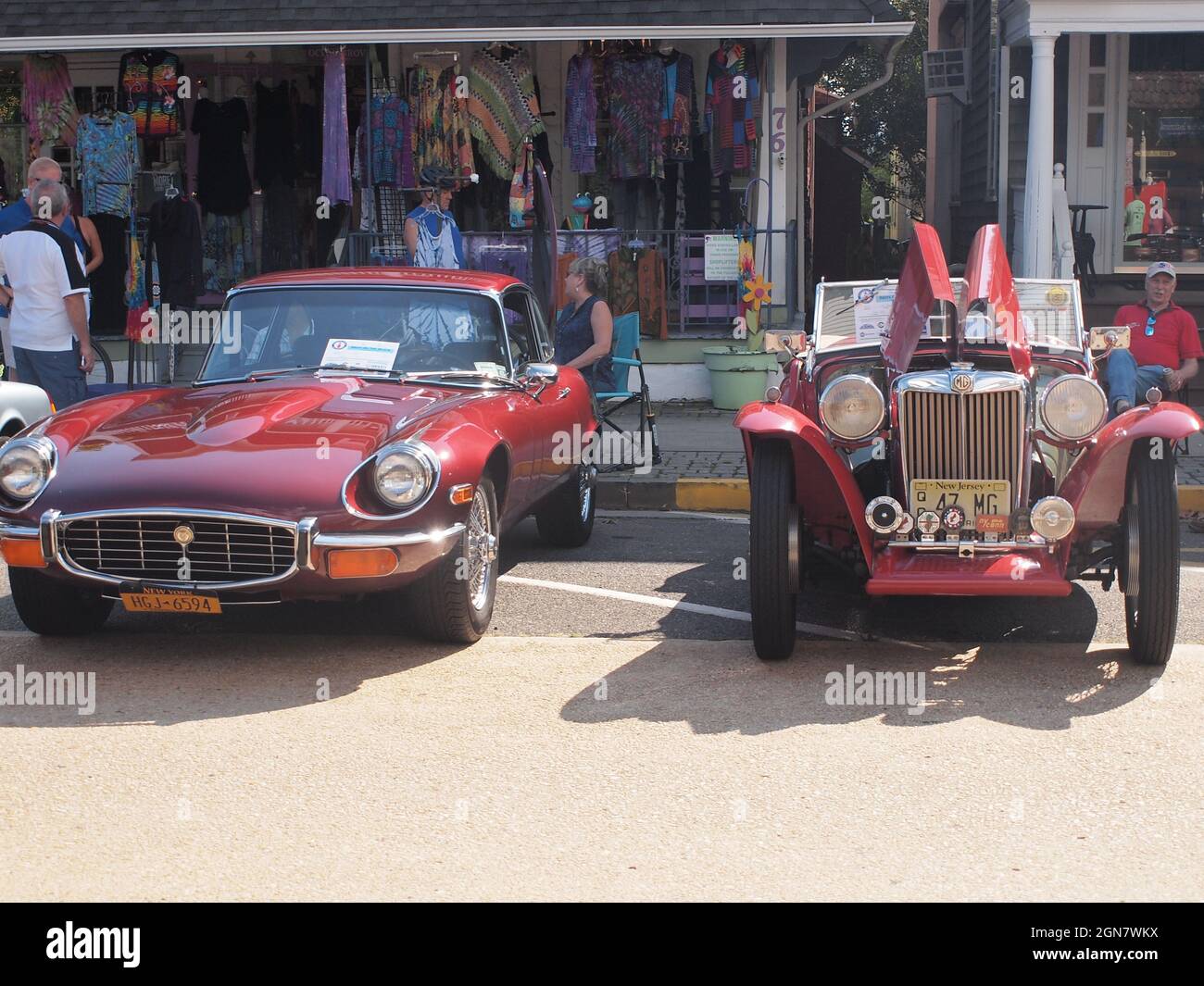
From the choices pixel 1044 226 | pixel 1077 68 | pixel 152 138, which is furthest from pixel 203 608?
pixel 1077 68

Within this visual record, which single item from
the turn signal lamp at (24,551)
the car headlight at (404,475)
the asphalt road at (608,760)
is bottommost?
the asphalt road at (608,760)

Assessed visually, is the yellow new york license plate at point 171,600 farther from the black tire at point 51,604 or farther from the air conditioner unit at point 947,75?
the air conditioner unit at point 947,75

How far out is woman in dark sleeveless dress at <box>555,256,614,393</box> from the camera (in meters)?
10.1

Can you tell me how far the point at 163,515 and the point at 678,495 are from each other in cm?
493

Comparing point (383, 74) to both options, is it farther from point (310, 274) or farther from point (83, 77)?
point (310, 274)

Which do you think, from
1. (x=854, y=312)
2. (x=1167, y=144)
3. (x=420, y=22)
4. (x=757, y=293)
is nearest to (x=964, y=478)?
(x=854, y=312)

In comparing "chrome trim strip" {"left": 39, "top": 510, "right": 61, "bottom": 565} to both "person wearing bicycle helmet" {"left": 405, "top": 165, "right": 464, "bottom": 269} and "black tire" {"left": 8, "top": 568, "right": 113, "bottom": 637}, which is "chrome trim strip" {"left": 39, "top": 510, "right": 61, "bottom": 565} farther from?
"person wearing bicycle helmet" {"left": 405, "top": 165, "right": 464, "bottom": 269}

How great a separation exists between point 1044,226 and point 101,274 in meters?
9.13

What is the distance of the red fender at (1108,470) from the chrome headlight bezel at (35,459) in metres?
3.98

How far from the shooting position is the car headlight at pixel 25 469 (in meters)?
6.01

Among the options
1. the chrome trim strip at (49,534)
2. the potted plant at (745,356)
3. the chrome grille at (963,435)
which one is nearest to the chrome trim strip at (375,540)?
the chrome trim strip at (49,534)

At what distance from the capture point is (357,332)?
7.25 metres

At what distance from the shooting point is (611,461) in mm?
10883

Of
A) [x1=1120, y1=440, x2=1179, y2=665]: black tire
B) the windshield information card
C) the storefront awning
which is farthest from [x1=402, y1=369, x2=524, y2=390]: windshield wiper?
the storefront awning
